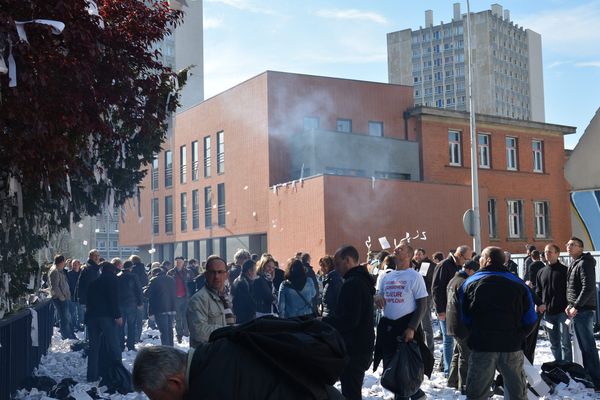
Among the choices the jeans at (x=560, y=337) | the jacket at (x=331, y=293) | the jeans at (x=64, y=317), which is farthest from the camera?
the jeans at (x=64, y=317)

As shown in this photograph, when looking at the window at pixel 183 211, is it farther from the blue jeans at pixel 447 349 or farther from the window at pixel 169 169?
the blue jeans at pixel 447 349

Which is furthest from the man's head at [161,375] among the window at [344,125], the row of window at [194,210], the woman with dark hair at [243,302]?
the row of window at [194,210]

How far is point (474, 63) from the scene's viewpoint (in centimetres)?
12912

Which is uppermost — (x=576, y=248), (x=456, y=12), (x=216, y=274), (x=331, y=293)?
(x=456, y=12)

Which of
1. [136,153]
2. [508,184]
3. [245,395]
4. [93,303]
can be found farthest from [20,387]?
[508,184]

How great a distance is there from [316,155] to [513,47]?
4319 inches

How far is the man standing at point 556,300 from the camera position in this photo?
34.0 ft

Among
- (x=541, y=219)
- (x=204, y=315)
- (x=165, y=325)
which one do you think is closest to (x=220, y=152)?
(x=541, y=219)

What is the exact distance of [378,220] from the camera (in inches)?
1240

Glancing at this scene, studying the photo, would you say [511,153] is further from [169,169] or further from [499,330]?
[499,330]

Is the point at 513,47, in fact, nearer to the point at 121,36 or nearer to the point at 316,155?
the point at 316,155

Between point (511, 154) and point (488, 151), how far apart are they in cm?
191

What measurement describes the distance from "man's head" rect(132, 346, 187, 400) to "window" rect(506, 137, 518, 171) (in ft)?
127

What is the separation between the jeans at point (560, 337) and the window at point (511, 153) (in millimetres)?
30197
